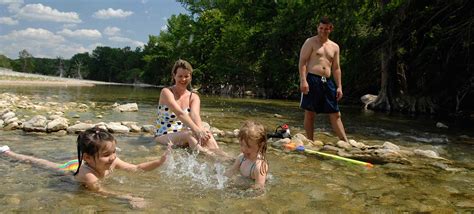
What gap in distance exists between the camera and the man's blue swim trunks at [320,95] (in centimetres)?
700

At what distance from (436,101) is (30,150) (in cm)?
1618

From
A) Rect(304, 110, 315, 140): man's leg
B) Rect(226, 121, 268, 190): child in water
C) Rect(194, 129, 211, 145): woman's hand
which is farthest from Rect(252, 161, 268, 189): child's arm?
Rect(304, 110, 315, 140): man's leg

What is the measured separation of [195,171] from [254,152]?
99 centimetres

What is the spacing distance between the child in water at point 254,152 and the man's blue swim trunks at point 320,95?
9.94 ft

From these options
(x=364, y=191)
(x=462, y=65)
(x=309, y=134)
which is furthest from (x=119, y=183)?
(x=462, y=65)

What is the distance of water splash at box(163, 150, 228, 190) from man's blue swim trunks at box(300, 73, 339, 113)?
244 cm

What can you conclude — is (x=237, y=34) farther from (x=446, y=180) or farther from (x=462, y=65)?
(x=446, y=180)

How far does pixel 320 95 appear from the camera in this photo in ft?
23.0

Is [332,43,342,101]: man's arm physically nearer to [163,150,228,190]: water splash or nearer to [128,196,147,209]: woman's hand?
[163,150,228,190]: water splash

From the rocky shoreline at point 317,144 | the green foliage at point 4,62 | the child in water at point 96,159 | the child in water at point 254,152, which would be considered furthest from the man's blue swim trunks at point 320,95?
the green foliage at point 4,62

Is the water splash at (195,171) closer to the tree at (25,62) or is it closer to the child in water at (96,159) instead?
the child in water at (96,159)

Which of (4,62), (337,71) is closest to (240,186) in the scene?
(337,71)

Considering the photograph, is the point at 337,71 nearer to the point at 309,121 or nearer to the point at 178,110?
the point at 309,121

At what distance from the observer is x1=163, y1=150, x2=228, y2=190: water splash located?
429cm
